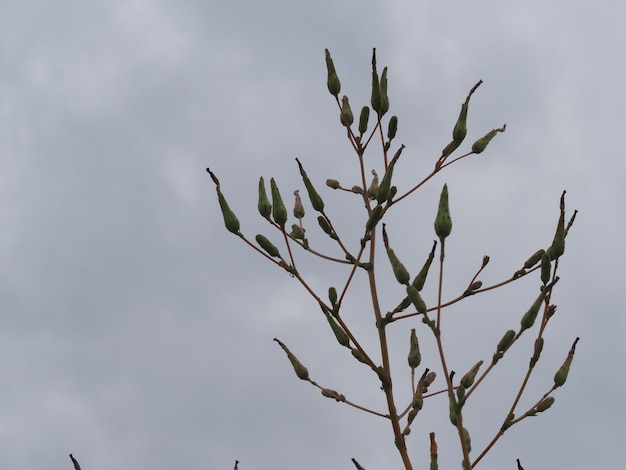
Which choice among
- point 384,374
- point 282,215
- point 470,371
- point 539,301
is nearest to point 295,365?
point 384,374

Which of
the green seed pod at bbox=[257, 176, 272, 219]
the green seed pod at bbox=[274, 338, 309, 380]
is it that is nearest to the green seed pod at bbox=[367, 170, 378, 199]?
the green seed pod at bbox=[257, 176, 272, 219]

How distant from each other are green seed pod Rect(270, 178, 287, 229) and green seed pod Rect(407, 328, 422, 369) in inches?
54.9

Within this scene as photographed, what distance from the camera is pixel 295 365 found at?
6.94 metres

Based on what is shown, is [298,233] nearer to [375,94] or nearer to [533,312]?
[375,94]

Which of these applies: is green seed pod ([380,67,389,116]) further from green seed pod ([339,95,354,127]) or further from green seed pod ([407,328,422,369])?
green seed pod ([407,328,422,369])

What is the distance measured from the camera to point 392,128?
7.45m

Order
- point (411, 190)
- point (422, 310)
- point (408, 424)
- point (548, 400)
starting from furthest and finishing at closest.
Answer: point (411, 190) → point (408, 424) → point (548, 400) → point (422, 310)

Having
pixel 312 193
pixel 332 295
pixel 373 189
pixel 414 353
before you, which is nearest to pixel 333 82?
pixel 373 189

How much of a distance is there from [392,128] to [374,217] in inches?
48.9

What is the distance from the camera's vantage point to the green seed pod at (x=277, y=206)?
6.75 m

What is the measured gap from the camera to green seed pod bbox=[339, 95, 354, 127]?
752cm

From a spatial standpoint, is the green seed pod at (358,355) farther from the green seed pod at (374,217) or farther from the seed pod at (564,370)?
the seed pod at (564,370)

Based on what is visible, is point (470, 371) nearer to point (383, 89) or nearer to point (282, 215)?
point (282, 215)

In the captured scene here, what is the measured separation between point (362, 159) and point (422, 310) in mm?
2320
